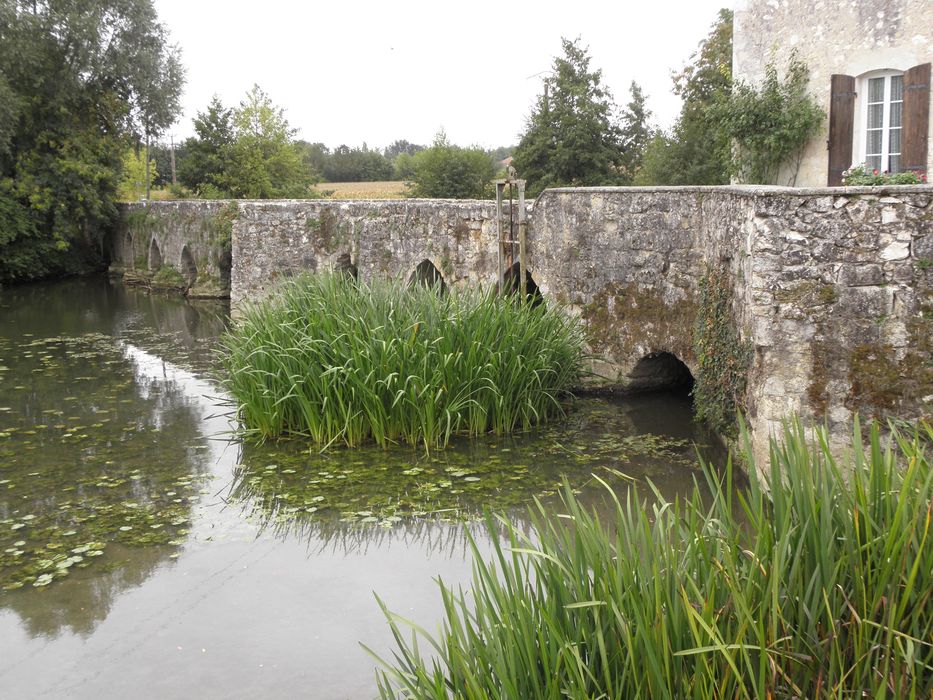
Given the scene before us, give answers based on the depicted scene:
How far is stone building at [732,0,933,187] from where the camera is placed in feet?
36.9

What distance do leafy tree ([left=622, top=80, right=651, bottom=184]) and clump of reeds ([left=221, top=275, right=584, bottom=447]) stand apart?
18.5m

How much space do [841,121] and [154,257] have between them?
58.0 feet

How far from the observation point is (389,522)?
670cm

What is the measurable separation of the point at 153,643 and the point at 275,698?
953 millimetres

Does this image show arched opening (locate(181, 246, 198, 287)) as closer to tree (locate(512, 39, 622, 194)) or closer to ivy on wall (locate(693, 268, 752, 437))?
tree (locate(512, 39, 622, 194))

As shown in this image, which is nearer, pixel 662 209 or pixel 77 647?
pixel 77 647

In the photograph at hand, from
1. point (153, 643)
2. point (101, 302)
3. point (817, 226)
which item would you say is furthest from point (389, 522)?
point (101, 302)

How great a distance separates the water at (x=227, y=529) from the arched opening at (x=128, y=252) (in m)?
15.5

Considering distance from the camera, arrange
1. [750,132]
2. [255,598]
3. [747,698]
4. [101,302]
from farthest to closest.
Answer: [101,302] → [750,132] → [255,598] → [747,698]

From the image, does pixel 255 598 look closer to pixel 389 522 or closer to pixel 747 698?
pixel 389 522

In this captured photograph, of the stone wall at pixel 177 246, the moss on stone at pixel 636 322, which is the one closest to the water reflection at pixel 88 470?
the moss on stone at pixel 636 322

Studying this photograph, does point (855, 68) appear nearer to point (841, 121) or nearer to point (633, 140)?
point (841, 121)

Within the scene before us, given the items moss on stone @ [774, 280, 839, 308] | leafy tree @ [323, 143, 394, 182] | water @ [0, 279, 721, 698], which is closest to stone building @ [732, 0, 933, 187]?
water @ [0, 279, 721, 698]

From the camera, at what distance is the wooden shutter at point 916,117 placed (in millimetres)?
11125
